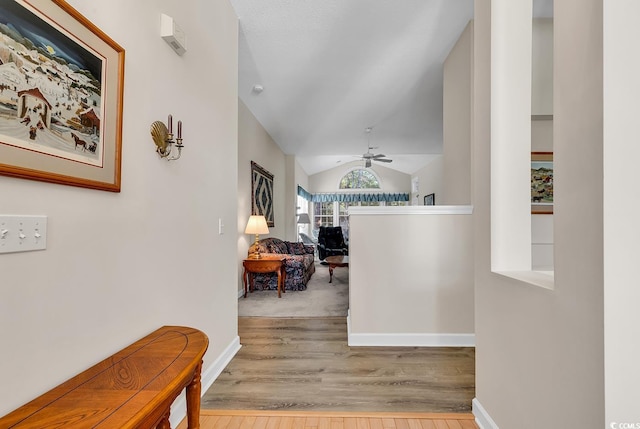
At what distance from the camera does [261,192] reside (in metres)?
5.61

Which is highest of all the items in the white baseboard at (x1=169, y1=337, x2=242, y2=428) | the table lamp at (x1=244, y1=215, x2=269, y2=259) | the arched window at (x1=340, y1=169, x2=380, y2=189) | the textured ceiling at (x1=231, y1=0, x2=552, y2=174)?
the textured ceiling at (x1=231, y1=0, x2=552, y2=174)

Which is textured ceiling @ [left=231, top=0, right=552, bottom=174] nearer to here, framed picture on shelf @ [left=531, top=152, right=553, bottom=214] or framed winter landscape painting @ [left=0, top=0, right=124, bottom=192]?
framed picture on shelf @ [left=531, top=152, right=553, bottom=214]

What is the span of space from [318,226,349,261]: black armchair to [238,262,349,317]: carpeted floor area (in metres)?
2.54

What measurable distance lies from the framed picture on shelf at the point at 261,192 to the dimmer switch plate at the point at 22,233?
4.12 meters

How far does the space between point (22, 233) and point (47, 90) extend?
441 millimetres

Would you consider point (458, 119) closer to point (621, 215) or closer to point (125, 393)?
point (621, 215)

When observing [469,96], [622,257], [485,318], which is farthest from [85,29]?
[469,96]

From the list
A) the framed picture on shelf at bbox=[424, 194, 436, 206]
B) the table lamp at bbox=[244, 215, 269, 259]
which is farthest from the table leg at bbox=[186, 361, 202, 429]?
the framed picture on shelf at bbox=[424, 194, 436, 206]

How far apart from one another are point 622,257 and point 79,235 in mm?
1679

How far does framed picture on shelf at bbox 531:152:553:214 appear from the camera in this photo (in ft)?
8.78

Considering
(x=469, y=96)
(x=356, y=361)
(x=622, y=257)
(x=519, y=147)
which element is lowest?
(x=356, y=361)

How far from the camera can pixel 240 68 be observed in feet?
11.8

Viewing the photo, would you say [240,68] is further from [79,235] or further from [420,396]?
[420,396]

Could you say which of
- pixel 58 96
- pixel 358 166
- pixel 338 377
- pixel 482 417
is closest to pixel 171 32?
pixel 58 96
